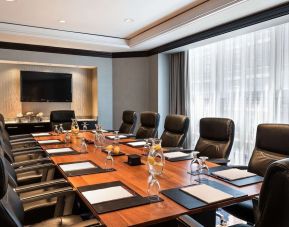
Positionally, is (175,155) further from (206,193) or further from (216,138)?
(206,193)

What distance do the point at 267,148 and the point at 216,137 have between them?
66cm

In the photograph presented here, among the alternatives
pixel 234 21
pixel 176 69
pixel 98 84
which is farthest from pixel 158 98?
pixel 234 21

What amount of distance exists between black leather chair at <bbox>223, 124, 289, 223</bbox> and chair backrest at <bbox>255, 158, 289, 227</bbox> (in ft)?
4.04

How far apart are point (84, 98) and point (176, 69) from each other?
2.46 meters

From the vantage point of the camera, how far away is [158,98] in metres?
5.73

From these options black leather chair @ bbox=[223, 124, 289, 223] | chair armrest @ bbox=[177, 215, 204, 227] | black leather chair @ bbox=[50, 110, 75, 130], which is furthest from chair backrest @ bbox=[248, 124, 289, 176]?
black leather chair @ bbox=[50, 110, 75, 130]

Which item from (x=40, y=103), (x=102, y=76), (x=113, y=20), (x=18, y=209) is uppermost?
(x=113, y=20)

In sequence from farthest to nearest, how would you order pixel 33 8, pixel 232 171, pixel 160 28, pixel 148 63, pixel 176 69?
1. pixel 148 63
2. pixel 176 69
3. pixel 160 28
4. pixel 33 8
5. pixel 232 171

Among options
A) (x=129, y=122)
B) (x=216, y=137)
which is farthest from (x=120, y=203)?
(x=129, y=122)

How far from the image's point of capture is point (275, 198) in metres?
0.78

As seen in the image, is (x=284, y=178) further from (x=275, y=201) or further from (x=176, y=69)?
(x=176, y=69)

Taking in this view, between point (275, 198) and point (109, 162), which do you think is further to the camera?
point (109, 162)

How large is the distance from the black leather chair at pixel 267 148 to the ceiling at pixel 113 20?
1.68 meters

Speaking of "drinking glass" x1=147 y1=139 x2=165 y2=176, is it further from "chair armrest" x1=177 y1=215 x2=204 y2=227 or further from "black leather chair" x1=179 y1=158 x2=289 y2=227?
"black leather chair" x1=179 y1=158 x2=289 y2=227
